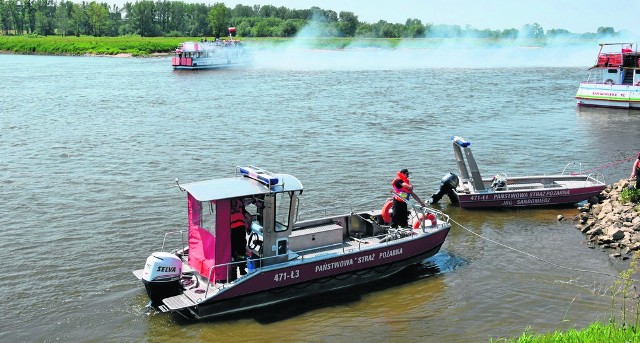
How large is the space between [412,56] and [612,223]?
100743 millimetres

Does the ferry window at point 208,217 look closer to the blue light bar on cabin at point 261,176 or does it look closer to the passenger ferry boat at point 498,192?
the blue light bar on cabin at point 261,176

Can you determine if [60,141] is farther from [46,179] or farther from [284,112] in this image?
[284,112]

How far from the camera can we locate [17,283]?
52.4 ft

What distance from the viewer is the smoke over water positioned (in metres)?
95.5

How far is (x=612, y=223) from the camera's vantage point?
62.0 feet

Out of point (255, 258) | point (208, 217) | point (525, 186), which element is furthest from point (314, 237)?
point (525, 186)

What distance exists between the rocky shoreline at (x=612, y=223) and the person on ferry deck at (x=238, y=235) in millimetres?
9616

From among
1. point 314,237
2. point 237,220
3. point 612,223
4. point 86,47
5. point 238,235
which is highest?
point 237,220

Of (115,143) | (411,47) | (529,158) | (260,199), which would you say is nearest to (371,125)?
(529,158)

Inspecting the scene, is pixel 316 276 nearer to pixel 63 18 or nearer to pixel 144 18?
pixel 144 18

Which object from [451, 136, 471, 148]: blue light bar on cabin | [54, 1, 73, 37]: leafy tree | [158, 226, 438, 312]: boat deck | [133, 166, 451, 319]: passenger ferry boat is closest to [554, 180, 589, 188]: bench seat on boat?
[451, 136, 471, 148]: blue light bar on cabin

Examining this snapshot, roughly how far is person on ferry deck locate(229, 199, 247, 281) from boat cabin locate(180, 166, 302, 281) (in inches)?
3.3

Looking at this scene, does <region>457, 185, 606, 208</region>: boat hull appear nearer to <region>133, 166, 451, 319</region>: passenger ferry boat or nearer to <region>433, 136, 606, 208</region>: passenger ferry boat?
<region>433, 136, 606, 208</region>: passenger ferry boat

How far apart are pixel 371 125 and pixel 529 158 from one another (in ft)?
35.1
